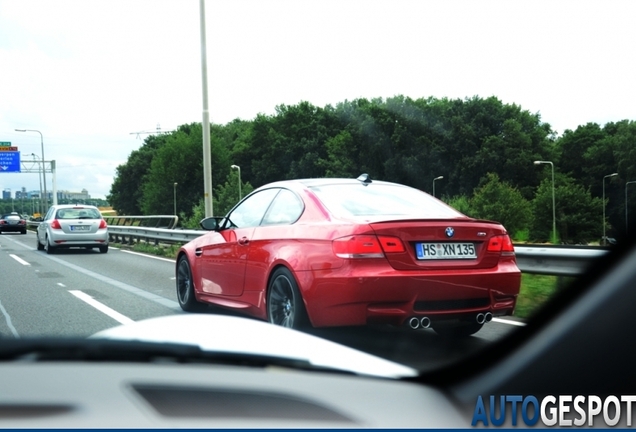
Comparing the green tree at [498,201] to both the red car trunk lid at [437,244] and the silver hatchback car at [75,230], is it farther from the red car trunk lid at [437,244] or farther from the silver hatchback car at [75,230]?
the red car trunk lid at [437,244]

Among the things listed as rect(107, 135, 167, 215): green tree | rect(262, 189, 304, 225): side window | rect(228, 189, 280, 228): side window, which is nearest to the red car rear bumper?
rect(262, 189, 304, 225): side window

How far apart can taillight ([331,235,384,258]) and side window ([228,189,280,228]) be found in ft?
5.35

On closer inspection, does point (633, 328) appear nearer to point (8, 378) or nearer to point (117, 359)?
point (117, 359)

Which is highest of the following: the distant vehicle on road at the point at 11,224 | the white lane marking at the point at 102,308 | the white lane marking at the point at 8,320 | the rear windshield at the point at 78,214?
the rear windshield at the point at 78,214

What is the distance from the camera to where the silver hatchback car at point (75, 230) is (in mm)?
21250

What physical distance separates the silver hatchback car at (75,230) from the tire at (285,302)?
52.9 ft

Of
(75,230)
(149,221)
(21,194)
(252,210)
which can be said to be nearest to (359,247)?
(252,210)

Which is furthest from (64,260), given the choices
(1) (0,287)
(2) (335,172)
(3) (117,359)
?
(2) (335,172)

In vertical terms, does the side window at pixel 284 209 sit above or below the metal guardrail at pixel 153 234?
above

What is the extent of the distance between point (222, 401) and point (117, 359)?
404 millimetres

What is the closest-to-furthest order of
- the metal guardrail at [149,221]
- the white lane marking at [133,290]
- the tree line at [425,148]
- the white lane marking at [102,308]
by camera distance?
the white lane marking at [102,308] → the white lane marking at [133,290] → the metal guardrail at [149,221] → the tree line at [425,148]

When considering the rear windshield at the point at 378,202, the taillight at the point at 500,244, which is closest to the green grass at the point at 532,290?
the taillight at the point at 500,244

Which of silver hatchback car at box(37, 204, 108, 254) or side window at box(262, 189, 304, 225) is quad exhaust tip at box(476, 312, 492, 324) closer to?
side window at box(262, 189, 304, 225)

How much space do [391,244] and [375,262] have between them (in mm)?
174
